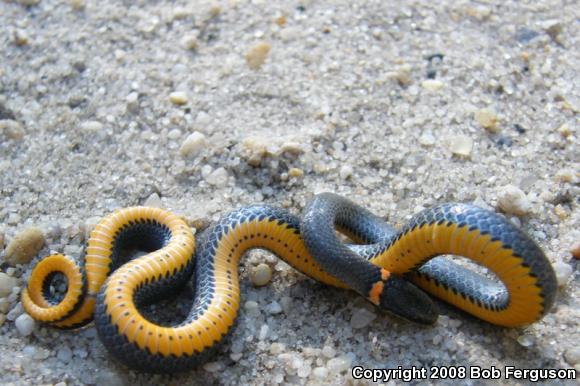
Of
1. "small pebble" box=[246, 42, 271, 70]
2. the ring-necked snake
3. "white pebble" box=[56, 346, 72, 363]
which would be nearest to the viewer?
the ring-necked snake

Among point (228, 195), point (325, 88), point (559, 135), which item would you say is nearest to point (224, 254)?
point (228, 195)

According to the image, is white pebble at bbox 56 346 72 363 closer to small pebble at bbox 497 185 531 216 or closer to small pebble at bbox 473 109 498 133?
small pebble at bbox 497 185 531 216

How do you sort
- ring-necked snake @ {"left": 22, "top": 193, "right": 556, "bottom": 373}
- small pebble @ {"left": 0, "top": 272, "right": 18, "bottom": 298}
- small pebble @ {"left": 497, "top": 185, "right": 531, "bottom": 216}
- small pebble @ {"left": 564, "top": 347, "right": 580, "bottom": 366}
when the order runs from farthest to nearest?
small pebble @ {"left": 497, "top": 185, "right": 531, "bottom": 216}
small pebble @ {"left": 0, "top": 272, "right": 18, "bottom": 298}
small pebble @ {"left": 564, "top": 347, "right": 580, "bottom": 366}
ring-necked snake @ {"left": 22, "top": 193, "right": 556, "bottom": 373}

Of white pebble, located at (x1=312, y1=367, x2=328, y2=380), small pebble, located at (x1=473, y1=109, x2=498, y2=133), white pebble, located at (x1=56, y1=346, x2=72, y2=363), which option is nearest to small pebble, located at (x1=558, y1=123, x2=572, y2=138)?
small pebble, located at (x1=473, y1=109, x2=498, y2=133)

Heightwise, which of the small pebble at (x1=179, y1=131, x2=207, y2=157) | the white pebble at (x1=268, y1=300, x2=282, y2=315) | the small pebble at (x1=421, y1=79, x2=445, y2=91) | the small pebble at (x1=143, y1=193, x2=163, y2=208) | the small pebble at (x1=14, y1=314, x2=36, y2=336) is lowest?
the white pebble at (x1=268, y1=300, x2=282, y2=315)

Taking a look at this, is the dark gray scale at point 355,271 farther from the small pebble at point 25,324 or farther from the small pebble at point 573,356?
the small pebble at point 25,324

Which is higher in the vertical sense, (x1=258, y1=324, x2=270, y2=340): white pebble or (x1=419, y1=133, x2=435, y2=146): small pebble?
(x1=419, y1=133, x2=435, y2=146): small pebble

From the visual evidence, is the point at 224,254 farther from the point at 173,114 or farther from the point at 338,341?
the point at 173,114
